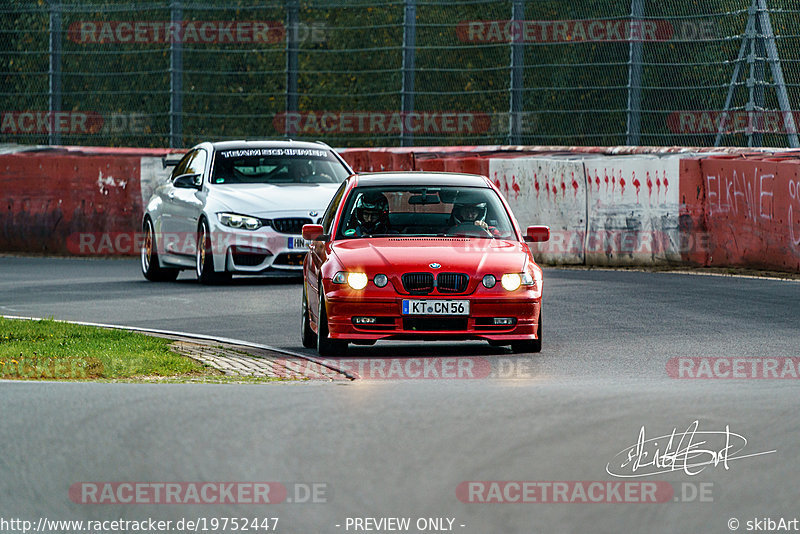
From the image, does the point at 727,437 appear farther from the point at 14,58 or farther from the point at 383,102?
the point at 14,58

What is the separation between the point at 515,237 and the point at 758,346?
6.54ft

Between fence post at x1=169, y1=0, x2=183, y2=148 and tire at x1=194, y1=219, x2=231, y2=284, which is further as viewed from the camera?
fence post at x1=169, y1=0, x2=183, y2=148

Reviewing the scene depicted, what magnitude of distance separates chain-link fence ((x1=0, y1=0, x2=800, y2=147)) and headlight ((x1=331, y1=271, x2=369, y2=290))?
10.3 m

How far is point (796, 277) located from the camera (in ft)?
58.9

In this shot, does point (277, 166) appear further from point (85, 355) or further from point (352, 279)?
point (85, 355)

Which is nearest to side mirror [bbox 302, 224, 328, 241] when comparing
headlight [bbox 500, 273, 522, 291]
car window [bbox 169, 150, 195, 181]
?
headlight [bbox 500, 273, 522, 291]

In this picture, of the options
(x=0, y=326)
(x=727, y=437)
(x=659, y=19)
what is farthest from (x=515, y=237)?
(x=659, y=19)

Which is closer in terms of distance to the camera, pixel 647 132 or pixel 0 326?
pixel 0 326

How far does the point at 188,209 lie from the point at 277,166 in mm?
1246

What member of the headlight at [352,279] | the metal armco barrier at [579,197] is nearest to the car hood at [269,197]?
the metal armco barrier at [579,197]

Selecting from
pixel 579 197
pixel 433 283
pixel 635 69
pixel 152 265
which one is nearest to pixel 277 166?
pixel 152 265

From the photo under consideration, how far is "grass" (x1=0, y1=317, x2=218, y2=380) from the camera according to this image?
960cm

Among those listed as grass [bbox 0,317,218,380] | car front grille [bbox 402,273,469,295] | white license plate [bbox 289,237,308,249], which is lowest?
grass [bbox 0,317,218,380]

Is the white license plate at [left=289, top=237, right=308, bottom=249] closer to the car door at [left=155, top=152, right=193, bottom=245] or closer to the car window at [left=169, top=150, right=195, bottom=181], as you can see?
the car door at [left=155, top=152, right=193, bottom=245]
